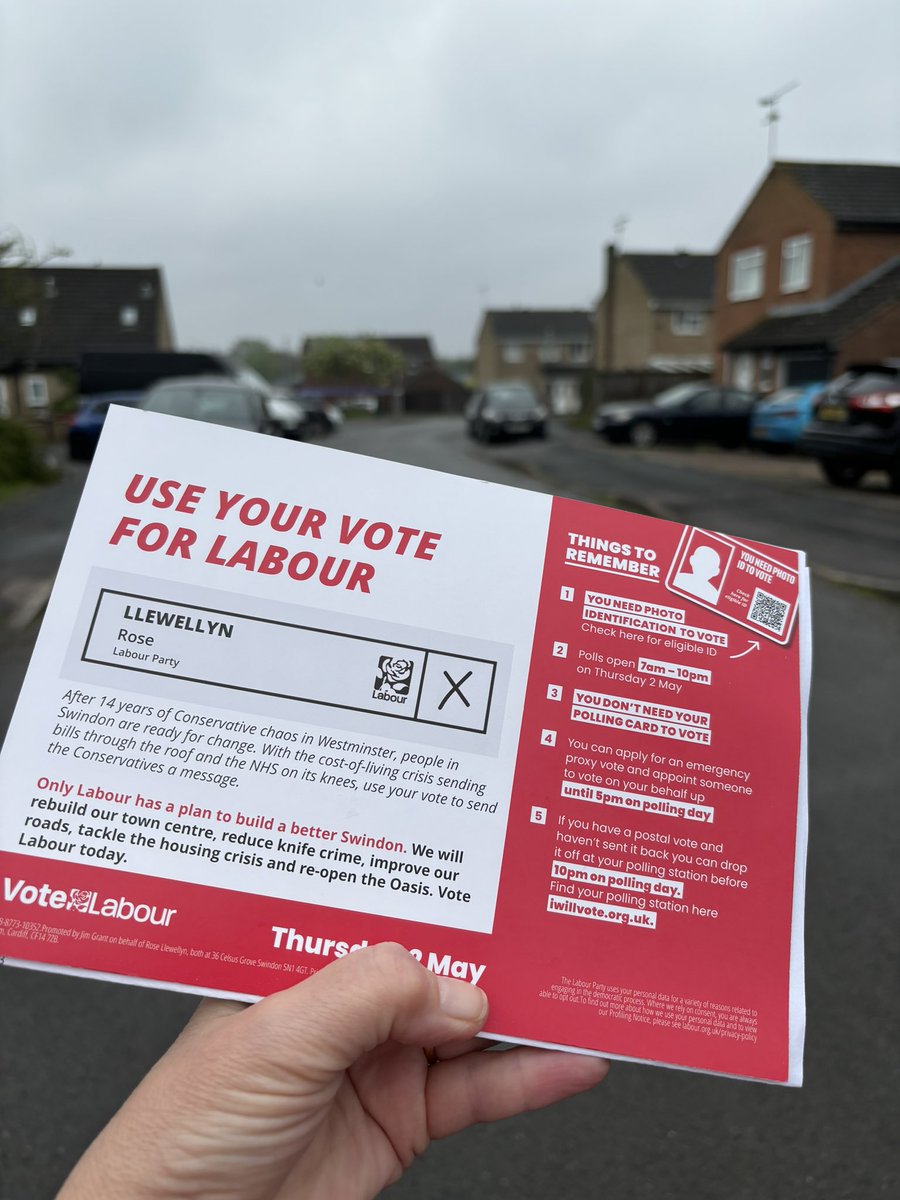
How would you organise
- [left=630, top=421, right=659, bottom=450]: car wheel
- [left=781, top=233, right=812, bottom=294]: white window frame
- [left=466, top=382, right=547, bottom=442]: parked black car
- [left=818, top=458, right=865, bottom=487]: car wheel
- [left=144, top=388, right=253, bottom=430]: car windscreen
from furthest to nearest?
[left=781, top=233, right=812, bottom=294]: white window frame, [left=466, top=382, right=547, bottom=442]: parked black car, [left=630, top=421, right=659, bottom=450]: car wheel, [left=818, top=458, right=865, bottom=487]: car wheel, [left=144, top=388, right=253, bottom=430]: car windscreen

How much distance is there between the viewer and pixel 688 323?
48344mm

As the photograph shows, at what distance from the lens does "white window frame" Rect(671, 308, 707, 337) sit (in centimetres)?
4816

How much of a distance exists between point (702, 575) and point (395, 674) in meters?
0.50

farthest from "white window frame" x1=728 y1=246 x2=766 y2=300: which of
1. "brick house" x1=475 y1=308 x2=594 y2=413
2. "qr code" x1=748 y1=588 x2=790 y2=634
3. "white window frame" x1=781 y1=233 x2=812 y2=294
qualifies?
"brick house" x1=475 y1=308 x2=594 y2=413

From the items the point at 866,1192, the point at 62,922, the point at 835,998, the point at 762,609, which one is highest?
the point at 762,609

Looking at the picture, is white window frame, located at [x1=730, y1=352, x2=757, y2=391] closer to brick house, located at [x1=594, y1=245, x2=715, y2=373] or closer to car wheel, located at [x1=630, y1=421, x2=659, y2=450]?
car wheel, located at [x1=630, y1=421, x2=659, y2=450]

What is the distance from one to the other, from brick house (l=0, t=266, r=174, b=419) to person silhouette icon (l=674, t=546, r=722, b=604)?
4145cm

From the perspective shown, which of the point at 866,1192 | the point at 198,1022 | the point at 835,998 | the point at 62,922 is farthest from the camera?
the point at 835,998

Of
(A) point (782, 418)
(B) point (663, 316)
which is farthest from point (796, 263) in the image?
(B) point (663, 316)

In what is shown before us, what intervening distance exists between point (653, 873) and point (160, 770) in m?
0.71

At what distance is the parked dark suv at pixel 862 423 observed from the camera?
12367 millimetres

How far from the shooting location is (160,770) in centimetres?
124

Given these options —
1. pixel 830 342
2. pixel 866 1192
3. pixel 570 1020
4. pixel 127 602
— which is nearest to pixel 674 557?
pixel 570 1020

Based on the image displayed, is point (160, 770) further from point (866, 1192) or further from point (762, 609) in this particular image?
point (866, 1192)
